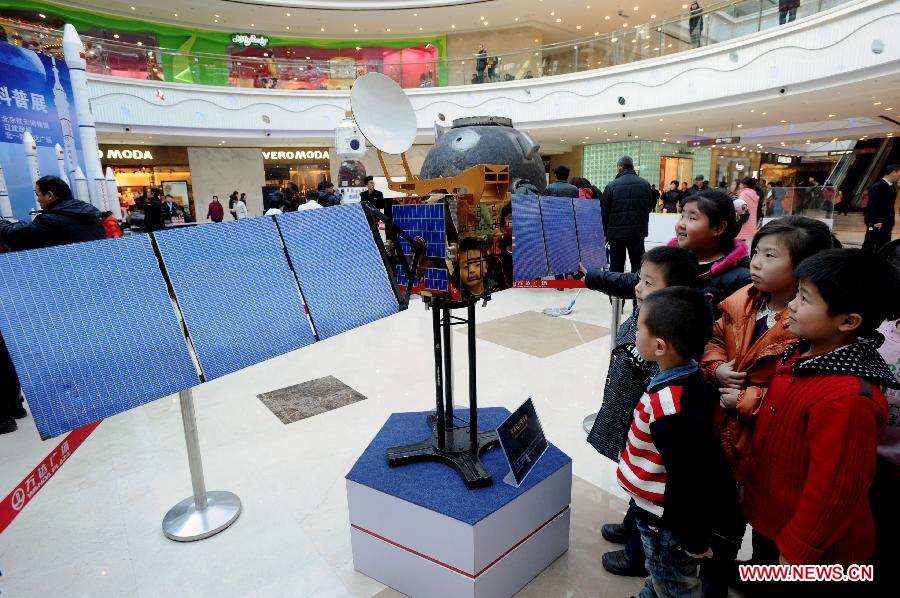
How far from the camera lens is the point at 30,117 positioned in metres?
8.23

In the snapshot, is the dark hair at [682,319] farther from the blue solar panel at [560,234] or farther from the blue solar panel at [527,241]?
the blue solar panel at [560,234]

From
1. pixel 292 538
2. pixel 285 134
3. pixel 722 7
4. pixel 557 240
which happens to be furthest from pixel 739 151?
pixel 292 538

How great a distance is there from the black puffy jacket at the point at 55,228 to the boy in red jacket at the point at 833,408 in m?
4.67

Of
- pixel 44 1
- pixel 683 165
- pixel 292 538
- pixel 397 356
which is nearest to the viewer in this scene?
pixel 292 538

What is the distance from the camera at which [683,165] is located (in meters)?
23.6

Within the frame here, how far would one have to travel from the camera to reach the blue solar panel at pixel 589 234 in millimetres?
3502

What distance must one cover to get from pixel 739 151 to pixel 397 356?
28527 mm

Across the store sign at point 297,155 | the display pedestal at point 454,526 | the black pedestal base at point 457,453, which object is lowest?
the display pedestal at point 454,526

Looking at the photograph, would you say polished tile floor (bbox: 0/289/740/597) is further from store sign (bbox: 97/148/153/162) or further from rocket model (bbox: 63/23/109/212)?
store sign (bbox: 97/148/153/162)

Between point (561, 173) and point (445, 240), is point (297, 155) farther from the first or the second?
point (445, 240)

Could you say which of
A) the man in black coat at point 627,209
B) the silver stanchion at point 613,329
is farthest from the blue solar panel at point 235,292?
the man in black coat at point 627,209

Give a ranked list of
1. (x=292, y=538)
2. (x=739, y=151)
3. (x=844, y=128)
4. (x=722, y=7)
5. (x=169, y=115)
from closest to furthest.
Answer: (x=292, y=538)
(x=722, y=7)
(x=169, y=115)
(x=844, y=128)
(x=739, y=151)

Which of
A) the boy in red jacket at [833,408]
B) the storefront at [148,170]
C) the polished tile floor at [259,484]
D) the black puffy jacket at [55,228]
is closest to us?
the boy in red jacket at [833,408]

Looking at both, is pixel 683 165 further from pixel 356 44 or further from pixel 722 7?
pixel 356 44
